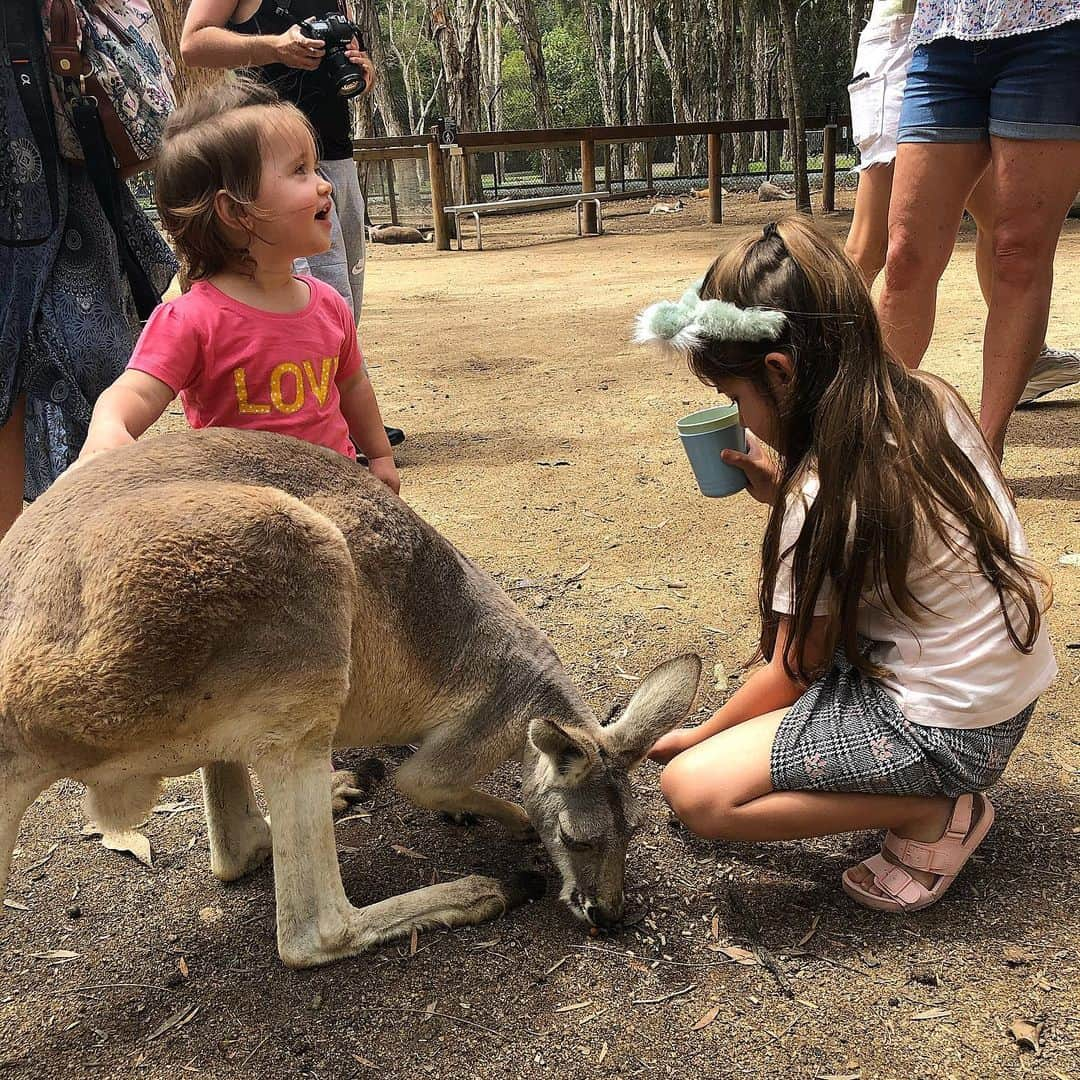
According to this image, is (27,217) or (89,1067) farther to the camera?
(27,217)

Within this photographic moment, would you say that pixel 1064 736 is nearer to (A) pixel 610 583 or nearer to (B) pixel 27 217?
(A) pixel 610 583

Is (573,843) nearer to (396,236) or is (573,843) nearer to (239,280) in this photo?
(239,280)

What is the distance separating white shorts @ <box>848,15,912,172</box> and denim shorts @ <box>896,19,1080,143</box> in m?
0.57

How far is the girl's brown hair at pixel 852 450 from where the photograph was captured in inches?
70.6

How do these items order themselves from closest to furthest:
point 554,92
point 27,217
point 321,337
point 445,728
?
point 445,728 < point 321,337 < point 27,217 < point 554,92

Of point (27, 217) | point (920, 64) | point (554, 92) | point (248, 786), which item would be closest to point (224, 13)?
point (27, 217)

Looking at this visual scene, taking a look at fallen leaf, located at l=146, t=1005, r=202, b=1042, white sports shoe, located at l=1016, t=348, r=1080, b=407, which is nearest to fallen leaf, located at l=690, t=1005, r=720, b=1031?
fallen leaf, located at l=146, t=1005, r=202, b=1042

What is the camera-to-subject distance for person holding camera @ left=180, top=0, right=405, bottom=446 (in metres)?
3.03

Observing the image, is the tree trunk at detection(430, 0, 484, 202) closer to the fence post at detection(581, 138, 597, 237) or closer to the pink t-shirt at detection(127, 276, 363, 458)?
the fence post at detection(581, 138, 597, 237)

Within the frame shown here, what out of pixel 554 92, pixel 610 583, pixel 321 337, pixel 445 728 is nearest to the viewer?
pixel 445 728

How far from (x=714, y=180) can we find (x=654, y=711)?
1238cm

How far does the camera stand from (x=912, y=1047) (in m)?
1.61

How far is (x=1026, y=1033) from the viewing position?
1.60 metres

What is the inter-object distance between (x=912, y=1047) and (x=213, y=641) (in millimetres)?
1206
